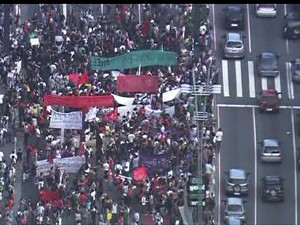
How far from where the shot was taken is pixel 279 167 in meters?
64.3

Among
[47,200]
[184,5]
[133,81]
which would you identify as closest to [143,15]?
[184,5]

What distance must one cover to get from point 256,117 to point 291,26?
8.34 metres

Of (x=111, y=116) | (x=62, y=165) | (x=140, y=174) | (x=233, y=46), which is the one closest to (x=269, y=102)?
(x=233, y=46)

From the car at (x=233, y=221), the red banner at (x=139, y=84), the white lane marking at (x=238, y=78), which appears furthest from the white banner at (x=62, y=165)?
the white lane marking at (x=238, y=78)

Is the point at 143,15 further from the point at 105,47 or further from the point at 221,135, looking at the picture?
the point at 221,135

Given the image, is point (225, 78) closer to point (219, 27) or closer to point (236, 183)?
point (219, 27)

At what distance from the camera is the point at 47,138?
207 ft

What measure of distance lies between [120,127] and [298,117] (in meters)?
10.7

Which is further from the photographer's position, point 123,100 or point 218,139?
point 123,100

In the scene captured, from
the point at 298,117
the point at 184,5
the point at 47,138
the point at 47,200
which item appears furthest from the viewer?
the point at 184,5

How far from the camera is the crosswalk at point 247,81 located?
70.4 metres

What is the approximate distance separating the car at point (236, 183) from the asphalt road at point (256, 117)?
0.47 metres

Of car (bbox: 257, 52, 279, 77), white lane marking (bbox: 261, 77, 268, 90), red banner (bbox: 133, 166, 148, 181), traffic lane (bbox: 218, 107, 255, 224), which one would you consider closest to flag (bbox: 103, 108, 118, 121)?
red banner (bbox: 133, 166, 148, 181)

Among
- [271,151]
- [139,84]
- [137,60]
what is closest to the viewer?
[271,151]
